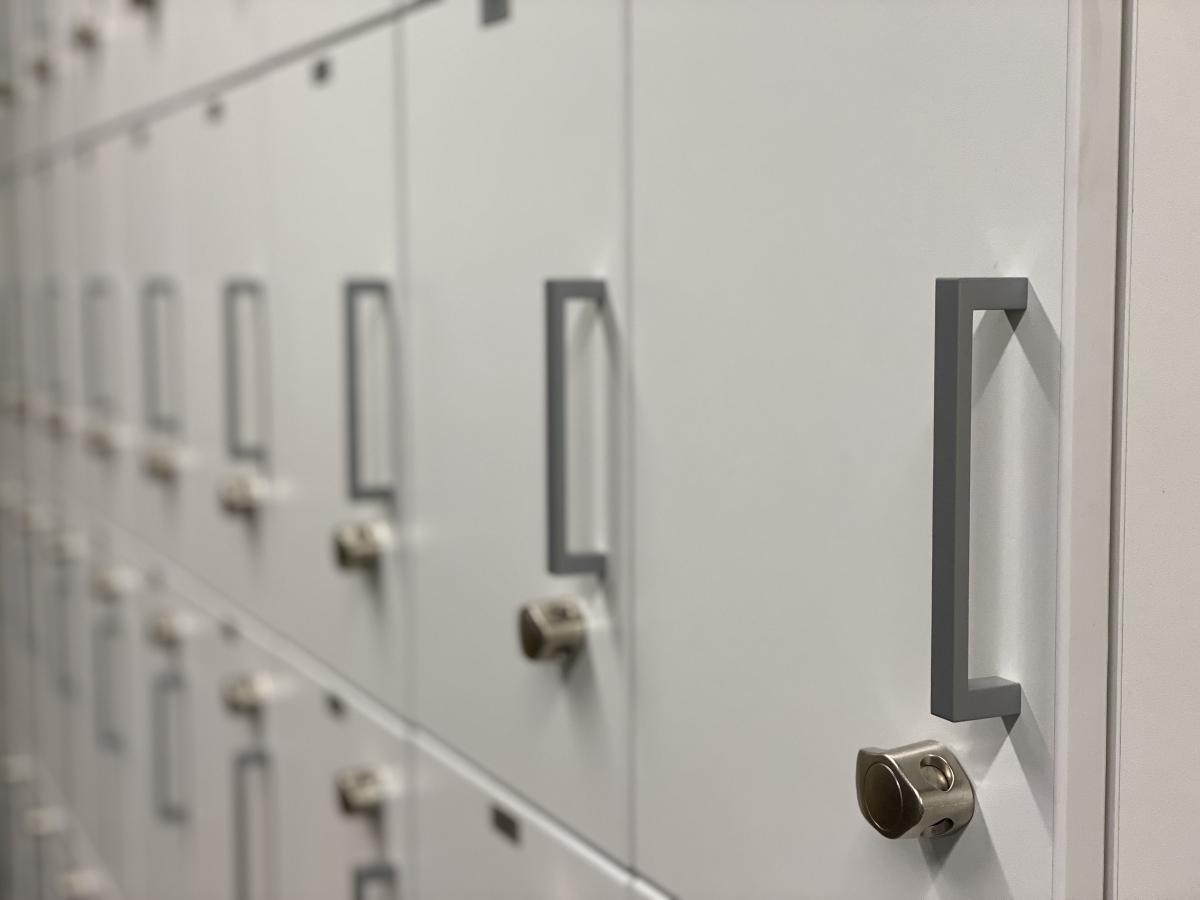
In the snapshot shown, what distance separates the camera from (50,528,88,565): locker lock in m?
2.29

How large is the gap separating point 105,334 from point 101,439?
6.5 inches

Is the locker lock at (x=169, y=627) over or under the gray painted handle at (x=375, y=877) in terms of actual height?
over

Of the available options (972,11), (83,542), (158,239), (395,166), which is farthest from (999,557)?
(83,542)

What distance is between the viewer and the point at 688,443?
76 centimetres

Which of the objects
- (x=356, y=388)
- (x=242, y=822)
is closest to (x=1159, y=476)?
(x=356, y=388)

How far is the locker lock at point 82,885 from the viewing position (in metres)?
2.26

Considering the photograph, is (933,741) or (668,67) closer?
(933,741)

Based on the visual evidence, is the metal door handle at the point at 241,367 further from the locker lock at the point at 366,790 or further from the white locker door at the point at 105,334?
the white locker door at the point at 105,334

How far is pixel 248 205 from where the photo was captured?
145 cm

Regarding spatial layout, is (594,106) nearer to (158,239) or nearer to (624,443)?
(624,443)

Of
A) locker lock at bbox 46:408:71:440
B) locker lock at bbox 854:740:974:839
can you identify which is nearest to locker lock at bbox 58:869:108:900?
locker lock at bbox 46:408:71:440

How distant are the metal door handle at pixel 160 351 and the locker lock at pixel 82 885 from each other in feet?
2.89

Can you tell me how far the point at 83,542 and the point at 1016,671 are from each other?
203cm

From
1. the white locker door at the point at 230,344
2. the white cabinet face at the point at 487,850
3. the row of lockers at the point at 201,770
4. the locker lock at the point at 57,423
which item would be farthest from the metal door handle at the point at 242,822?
the locker lock at the point at 57,423
